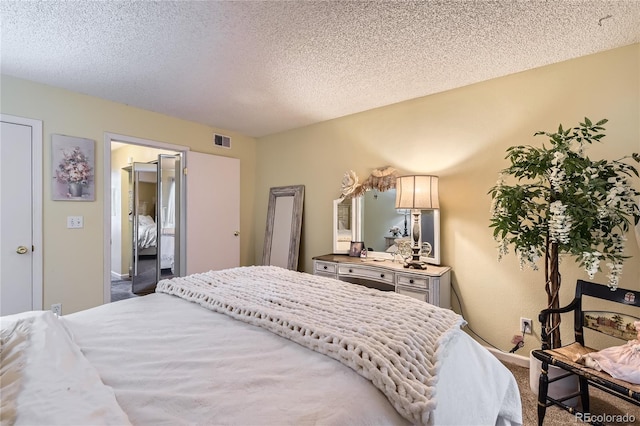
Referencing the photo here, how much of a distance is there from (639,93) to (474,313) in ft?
6.43

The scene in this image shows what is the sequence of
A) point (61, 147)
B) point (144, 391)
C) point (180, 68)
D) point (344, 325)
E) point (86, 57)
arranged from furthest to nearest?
point (61, 147), point (180, 68), point (86, 57), point (344, 325), point (144, 391)

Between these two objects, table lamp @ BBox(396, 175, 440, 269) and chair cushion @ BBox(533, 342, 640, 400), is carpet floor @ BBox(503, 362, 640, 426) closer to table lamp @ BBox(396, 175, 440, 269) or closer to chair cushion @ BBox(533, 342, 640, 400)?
chair cushion @ BBox(533, 342, 640, 400)

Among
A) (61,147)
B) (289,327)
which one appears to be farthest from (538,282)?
(61,147)

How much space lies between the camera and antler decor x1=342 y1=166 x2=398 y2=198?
10.0 ft

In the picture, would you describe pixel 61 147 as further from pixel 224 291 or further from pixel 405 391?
pixel 405 391

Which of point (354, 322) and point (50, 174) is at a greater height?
point (50, 174)

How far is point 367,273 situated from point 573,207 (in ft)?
5.28

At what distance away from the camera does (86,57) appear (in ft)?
7.33

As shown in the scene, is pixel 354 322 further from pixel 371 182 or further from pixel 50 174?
pixel 50 174

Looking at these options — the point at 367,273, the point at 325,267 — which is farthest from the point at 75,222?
the point at 367,273

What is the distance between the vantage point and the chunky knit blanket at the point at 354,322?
0.86m

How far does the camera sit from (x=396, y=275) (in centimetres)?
259

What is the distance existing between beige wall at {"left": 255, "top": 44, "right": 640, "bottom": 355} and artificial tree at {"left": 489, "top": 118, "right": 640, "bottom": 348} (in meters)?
0.44

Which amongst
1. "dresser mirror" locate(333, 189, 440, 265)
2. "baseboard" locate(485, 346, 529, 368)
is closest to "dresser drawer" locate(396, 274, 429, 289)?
"dresser mirror" locate(333, 189, 440, 265)
